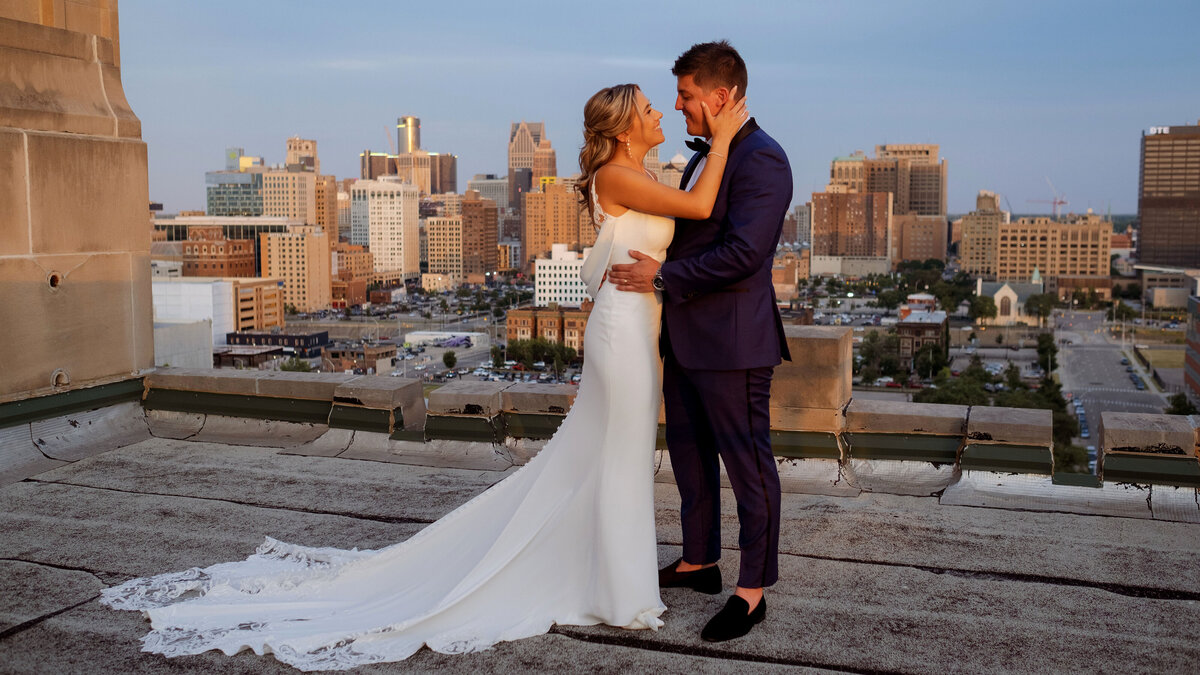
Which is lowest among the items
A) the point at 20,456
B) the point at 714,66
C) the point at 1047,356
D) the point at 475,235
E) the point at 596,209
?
the point at 1047,356

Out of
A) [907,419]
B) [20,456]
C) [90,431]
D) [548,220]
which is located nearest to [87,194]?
[90,431]

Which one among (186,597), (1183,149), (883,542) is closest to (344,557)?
(186,597)

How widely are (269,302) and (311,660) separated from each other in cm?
8238

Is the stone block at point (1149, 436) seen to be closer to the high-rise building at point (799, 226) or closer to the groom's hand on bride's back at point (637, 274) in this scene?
the groom's hand on bride's back at point (637, 274)

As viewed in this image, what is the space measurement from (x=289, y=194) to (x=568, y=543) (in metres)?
141

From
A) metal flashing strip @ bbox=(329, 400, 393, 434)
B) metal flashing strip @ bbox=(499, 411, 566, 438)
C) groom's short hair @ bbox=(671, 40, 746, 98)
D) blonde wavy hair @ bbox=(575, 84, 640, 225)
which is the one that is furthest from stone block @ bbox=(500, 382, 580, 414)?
groom's short hair @ bbox=(671, 40, 746, 98)

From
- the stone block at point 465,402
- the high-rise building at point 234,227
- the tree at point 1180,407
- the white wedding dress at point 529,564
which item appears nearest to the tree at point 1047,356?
the tree at point 1180,407

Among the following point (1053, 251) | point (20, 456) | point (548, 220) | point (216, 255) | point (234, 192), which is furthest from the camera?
point (234, 192)

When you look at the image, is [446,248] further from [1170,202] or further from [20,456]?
[20,456]

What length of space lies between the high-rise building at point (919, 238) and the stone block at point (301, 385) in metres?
143

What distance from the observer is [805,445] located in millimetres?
3959

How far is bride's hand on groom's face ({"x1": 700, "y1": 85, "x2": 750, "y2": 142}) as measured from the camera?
2.53 metres

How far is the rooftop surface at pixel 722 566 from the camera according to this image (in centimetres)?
232

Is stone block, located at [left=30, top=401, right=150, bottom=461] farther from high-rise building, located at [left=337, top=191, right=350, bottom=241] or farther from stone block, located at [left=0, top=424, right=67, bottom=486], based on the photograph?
high-rise building, located at [left=337, top=191, right=350, bottom=241]
